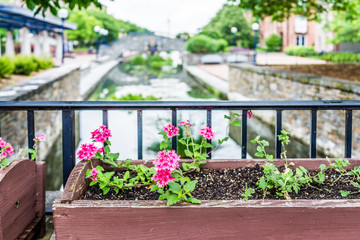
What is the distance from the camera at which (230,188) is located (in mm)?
1865

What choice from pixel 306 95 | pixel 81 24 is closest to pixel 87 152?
pixel 306 95

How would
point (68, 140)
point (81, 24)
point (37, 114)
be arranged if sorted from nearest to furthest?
point (68, 140), point (37, 114), point (81, 24)

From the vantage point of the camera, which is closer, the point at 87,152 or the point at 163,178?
the point at 163,178

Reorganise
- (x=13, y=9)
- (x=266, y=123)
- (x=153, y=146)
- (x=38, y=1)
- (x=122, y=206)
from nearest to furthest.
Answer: (x=122, y=206) < (x=38, y=1) < (x=153, y=146) < (x=266, y=123) < (x=13, y=9)

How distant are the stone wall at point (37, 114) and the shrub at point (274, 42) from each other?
3075 centimetres

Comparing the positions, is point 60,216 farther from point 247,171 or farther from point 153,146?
point 153,146

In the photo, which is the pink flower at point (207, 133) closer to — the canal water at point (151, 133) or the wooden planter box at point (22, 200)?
the wooden planter box at point (22, 200)

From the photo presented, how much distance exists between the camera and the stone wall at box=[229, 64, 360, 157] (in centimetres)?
Result: 786

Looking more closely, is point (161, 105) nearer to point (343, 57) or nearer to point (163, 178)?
point (163, 178)

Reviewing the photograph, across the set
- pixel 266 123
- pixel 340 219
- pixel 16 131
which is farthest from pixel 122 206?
pixel 266 123

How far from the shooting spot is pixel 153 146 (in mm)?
8750

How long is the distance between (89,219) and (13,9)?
16.1m

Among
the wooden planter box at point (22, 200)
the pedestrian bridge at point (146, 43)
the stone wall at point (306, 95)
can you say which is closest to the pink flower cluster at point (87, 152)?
the wooden planter box at point (22, 200)

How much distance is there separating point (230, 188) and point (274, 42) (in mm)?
40796
